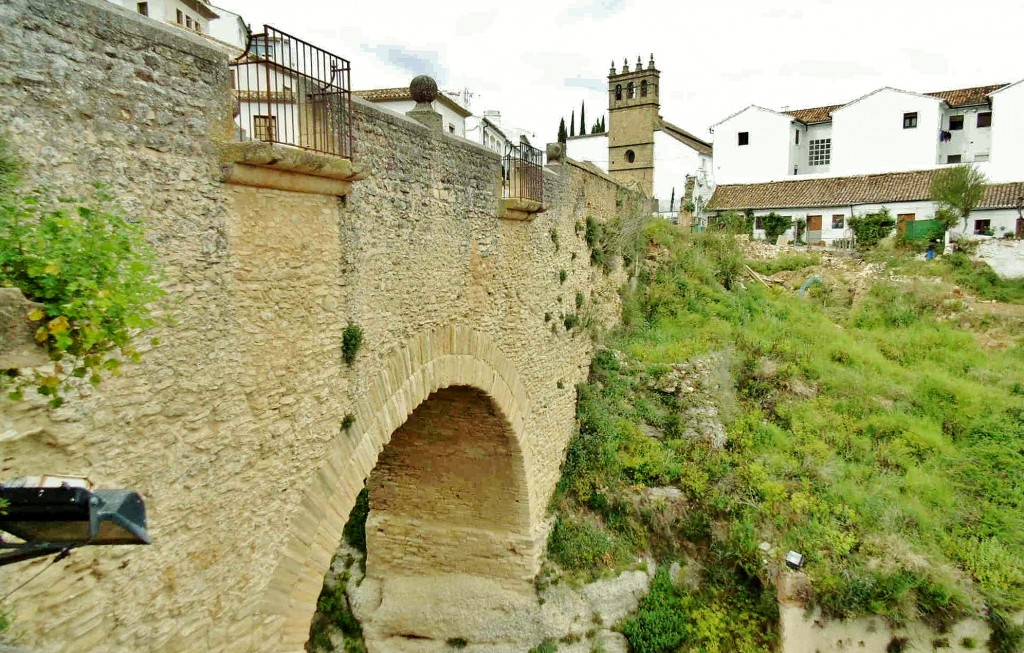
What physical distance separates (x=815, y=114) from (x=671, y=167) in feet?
26.1

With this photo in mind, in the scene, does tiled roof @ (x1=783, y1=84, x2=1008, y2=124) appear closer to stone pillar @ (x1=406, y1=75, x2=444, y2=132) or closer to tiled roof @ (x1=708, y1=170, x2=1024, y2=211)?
tiled roof @ (x1=708, y1=170, x2=1024, y2=211)

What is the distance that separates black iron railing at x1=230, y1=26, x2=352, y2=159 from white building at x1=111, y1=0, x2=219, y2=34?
11.9 m

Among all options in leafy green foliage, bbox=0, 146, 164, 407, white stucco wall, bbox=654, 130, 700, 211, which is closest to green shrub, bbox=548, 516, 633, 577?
leafy green foliage, bbox=0, 146, 164, 407

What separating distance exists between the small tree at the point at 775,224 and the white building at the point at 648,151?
10.2ft

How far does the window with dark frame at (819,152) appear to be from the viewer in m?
30.0

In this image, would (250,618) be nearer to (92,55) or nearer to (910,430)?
(92,55)

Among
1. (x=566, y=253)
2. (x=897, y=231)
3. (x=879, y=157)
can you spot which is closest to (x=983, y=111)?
(x=879, y=157)

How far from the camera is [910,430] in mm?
12430

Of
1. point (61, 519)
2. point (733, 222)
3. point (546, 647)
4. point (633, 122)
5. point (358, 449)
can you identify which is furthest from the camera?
point (633, 122)

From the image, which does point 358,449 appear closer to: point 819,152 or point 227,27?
point 227,27

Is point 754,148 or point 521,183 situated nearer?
point 521,183

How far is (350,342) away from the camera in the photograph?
5.92 metres

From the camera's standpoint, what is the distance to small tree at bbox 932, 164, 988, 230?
22345 mm

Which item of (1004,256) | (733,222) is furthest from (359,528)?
(1004,256)
